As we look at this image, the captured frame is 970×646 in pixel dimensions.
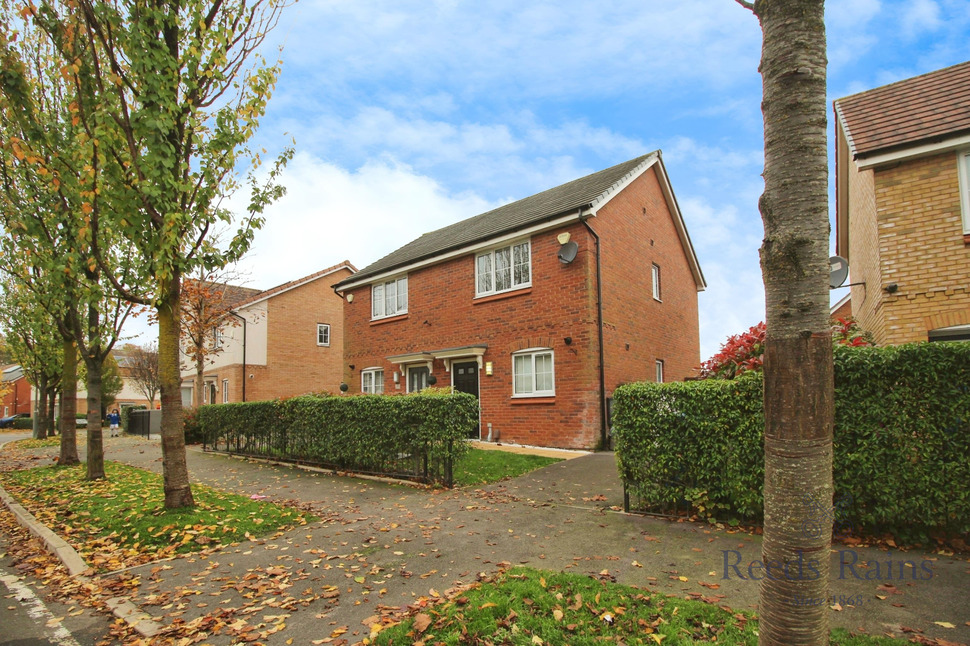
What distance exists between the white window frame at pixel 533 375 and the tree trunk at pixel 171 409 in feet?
30.0

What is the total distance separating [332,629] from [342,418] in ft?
23.5

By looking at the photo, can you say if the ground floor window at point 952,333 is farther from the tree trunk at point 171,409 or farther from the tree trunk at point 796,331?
the tree trunk at point 171,409

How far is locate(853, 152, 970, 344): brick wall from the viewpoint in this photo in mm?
9016

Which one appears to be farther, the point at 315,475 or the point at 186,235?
the point at 315,475

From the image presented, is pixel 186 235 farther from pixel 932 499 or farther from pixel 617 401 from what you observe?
pixel 932 499

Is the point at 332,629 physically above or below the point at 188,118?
below

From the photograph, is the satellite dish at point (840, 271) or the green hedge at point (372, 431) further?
the satellite dish at point (840, 271)

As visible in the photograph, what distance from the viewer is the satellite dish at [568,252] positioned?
46.2 feet

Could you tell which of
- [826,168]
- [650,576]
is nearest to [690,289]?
[650,576]

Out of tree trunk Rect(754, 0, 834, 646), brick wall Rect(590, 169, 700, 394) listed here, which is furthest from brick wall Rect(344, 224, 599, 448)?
tree trunk Rect(754, 0, 834, 646)

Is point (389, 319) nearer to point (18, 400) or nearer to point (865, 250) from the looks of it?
point (865, 250)

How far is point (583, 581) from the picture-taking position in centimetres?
448

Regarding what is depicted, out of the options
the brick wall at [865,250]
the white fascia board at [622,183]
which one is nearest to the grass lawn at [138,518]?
the white fascia board at [622,183]

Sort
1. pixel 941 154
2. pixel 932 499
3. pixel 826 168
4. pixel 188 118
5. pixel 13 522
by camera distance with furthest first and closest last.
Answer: pixel 941 154
pixel 13 522
pixel 188 118
pixel 932 499
pixel 826 168
